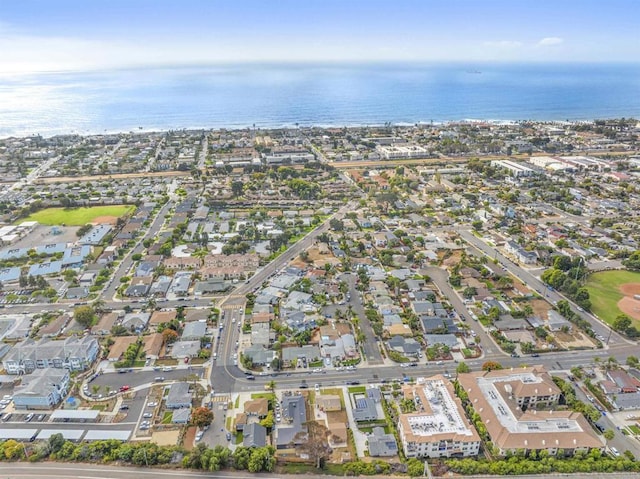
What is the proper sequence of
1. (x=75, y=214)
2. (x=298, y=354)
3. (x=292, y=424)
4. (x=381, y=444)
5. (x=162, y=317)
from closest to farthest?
(x=381, y=444) → (x=292, y=424) → (x=298, y=354) → (x=162, y=317) → (x=75, y=214)

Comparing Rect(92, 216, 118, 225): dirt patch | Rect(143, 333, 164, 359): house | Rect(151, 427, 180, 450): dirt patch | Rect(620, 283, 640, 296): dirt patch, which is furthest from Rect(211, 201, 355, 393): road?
Rect(620, 283, 640, 296): dirt patch

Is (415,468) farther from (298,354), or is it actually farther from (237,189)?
(237,189)

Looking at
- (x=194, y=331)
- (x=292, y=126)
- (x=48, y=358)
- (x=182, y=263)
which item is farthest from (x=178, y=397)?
(x=292, y=126)

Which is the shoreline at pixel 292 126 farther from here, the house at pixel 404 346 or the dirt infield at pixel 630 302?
the house at pixel 404 346

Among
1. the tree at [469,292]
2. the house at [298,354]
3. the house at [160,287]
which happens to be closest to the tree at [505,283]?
the tree at [469,292]

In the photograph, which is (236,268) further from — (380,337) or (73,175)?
(73,175)

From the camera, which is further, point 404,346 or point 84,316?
point 84,316
